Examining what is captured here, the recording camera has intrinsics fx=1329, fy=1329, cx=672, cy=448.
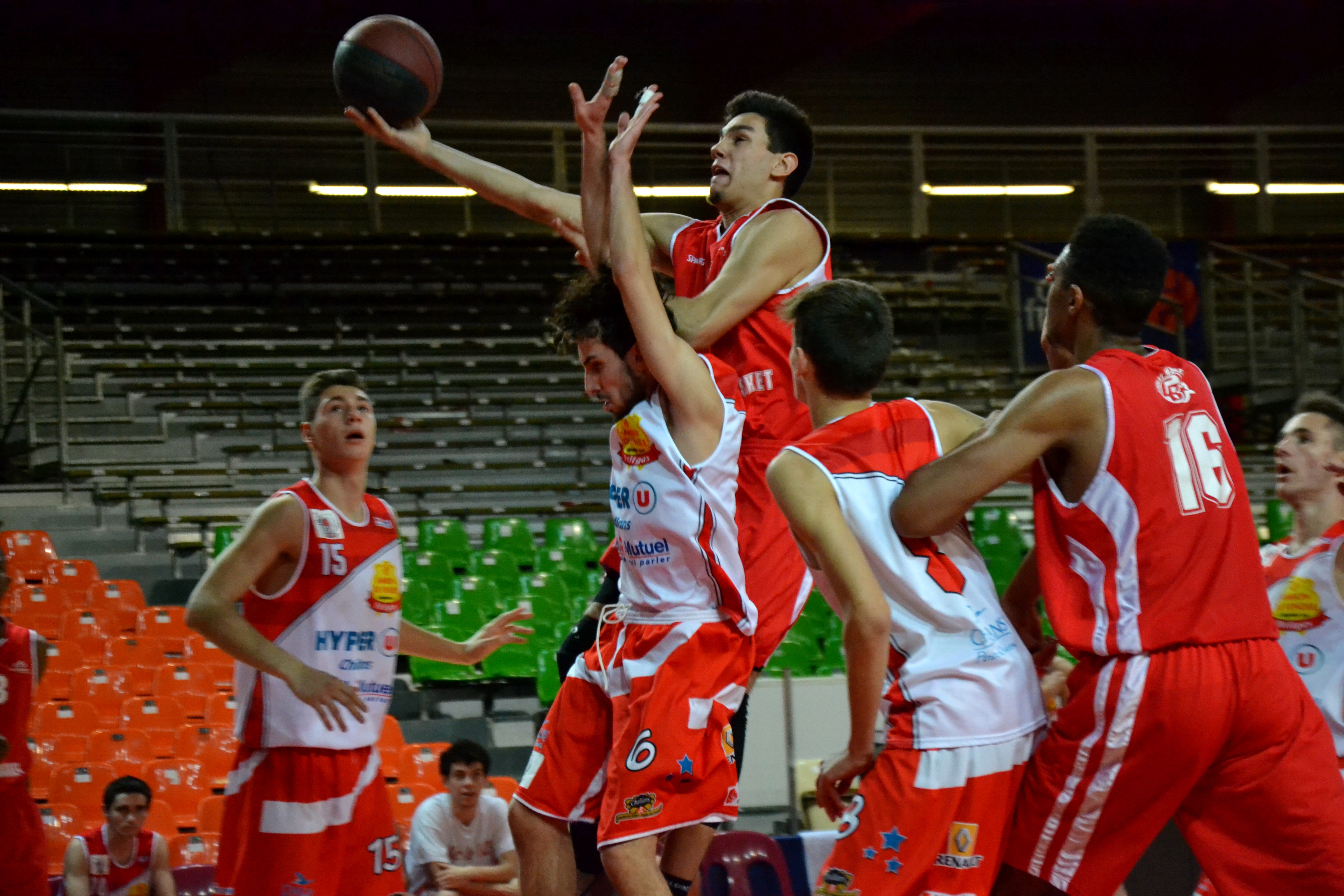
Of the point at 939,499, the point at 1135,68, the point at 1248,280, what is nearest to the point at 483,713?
the point at 939,499

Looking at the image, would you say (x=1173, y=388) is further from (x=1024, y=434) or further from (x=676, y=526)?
(x=676, y=526)

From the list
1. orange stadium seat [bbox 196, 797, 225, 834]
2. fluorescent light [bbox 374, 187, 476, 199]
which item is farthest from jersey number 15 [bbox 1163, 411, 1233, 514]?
fluorescent light [bbox 374, 187, 476, 199]

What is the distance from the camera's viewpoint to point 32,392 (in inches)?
493

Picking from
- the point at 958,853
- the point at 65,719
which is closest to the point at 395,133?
the point at 958,853

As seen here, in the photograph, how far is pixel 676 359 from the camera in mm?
3266

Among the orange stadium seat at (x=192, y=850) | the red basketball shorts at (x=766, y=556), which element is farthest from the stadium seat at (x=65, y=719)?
the red basketball shorts at (x=766, y=556)

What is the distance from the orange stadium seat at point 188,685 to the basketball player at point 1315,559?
6.63m

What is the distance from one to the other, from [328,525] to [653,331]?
1476 mm

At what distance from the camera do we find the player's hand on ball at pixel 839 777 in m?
2.96

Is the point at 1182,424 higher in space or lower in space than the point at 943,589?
higher

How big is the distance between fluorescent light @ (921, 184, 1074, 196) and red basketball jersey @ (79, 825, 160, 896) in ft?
47.9

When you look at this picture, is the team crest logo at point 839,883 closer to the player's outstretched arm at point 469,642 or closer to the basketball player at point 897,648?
the basketball player at point 897,648

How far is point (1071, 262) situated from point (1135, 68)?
1880 cm

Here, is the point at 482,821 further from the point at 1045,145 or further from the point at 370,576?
the point at 1045,145
